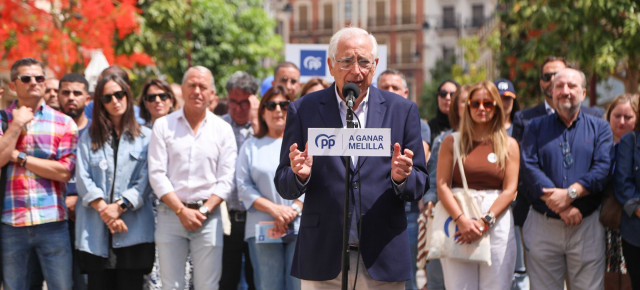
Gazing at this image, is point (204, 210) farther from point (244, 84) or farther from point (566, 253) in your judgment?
point (566, 253)

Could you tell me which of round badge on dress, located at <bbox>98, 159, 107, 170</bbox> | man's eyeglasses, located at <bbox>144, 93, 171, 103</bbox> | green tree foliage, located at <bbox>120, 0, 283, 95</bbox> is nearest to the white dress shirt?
round badge on dress, located at <bbox>98, 159, 107, 170</bbox>

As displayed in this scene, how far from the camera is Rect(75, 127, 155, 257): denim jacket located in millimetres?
7055

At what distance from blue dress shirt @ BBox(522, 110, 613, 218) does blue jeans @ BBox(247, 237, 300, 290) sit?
2.12m

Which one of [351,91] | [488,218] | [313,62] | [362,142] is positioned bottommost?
[488,218]

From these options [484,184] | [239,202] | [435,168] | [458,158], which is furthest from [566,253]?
[239,202]

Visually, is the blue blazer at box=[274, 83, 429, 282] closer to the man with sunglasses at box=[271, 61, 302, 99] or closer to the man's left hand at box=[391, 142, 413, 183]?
the man's left hand at box=[391, 142, 413, 183]

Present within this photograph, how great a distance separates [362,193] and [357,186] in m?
0.05

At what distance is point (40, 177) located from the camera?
7066 millimetres

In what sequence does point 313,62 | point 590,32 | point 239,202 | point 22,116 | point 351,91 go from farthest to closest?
1. point 590,32
2. point 313,62
3. point 239,202
4. point 22,116
5. point 351,91

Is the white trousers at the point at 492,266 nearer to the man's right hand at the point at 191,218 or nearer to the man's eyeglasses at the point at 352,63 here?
the man's right hand at the point at 191,218

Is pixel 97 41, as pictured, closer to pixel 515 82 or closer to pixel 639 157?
pixel 515 82

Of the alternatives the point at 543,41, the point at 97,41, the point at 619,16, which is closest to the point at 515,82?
the point at 543,41

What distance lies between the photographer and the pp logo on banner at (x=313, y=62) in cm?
1159

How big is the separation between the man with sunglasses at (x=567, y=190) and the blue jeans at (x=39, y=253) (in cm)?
394
